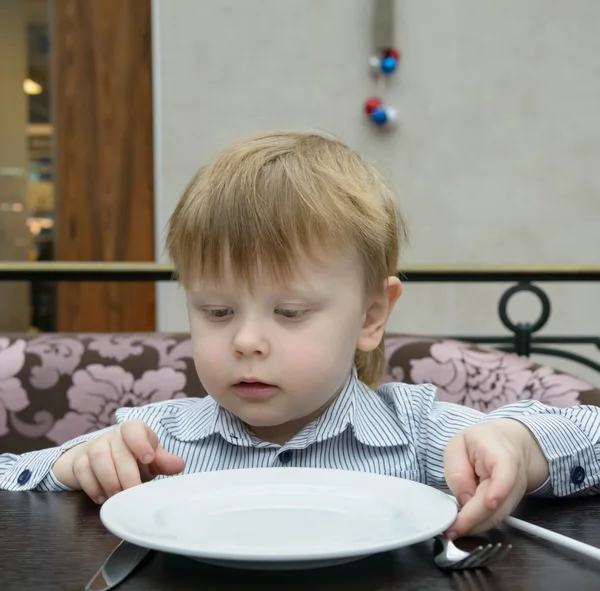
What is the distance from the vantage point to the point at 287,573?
1.67 ft

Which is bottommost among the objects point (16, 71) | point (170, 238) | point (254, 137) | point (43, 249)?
point (43, 249)

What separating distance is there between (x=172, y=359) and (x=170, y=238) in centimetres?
56

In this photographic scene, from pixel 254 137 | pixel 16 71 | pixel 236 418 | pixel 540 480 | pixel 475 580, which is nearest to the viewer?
pixel 475 580

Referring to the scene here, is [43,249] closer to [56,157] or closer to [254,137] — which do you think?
Result: [56,157]

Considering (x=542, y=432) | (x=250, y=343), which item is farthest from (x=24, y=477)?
(x=542, y=432)

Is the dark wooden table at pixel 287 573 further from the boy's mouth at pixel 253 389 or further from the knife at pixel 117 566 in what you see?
the boy's mouth at pixel 253 389

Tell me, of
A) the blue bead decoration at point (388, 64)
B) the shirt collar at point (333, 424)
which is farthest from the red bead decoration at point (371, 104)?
the shirt collar at point (333, 424)

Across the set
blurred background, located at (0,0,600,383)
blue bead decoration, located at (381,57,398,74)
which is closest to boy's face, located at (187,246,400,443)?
blurred background, located at (0,0,600,383)

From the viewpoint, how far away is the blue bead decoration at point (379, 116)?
3330mm

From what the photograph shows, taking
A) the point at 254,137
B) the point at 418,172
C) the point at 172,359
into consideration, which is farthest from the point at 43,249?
the point at 254,137

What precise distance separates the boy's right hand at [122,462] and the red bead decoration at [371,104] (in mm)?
2751

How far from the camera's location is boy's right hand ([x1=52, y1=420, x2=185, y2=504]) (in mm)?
734

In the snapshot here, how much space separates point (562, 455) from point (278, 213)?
1.20 feet

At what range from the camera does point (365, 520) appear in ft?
1.94
